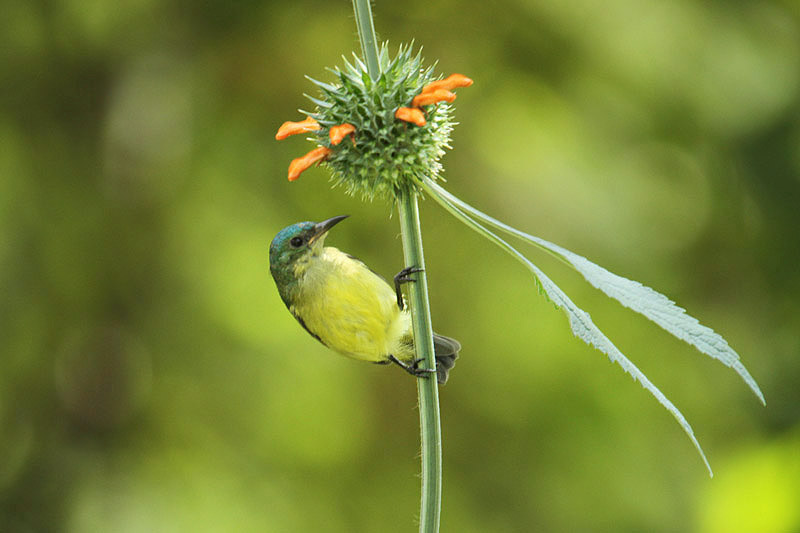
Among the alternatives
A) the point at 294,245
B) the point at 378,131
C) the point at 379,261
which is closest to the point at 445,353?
the point at 294,245

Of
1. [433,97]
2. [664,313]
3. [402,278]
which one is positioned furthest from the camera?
[402,278]

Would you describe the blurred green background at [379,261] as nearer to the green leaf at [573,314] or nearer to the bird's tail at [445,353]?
the bird's tail at [445,353]

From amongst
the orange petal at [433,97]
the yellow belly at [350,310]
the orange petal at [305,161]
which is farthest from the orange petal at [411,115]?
the yellow belly at [350,310]

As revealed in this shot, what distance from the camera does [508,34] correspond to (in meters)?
5.41

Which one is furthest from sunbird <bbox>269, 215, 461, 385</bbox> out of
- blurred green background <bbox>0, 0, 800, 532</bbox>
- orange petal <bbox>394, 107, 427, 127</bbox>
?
blurred green background <bbox>0, 0, 800, 532</bbox>

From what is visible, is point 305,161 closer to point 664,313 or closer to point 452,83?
point 452,83

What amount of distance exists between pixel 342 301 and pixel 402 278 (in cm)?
35

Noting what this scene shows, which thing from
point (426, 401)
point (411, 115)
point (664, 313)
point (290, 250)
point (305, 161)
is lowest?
point (426, 401)

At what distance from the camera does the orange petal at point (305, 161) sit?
1.04m

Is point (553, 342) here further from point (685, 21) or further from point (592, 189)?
A: point (685, 21)

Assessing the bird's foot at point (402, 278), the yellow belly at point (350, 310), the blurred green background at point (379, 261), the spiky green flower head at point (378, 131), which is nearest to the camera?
the bird's foot at point (402, 278)

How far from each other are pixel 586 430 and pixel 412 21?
298 cm

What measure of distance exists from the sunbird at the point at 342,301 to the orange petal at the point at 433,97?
0.42 metres

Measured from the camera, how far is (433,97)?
110 centimetres
